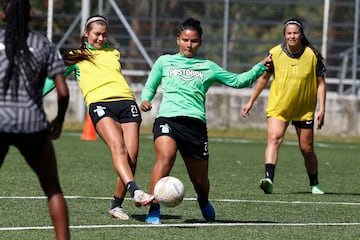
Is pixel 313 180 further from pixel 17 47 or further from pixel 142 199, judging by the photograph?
pixel 17 47

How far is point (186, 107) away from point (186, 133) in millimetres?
251

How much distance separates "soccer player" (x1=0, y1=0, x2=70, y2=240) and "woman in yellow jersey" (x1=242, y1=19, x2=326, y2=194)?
20.5 ft

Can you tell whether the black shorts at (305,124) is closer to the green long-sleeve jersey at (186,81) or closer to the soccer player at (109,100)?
the green long-sleeve jersey at (186,81)

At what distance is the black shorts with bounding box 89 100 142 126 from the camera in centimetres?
1060

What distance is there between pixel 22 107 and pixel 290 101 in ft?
22.4

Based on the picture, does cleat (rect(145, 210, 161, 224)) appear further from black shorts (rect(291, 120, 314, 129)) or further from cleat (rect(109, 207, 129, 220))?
black shorts (rect(291, 120, 314, 129))

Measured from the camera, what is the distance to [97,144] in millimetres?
21406

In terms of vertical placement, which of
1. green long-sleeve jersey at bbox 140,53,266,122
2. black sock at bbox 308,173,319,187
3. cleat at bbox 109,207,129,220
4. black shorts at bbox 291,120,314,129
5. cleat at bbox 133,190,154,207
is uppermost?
green long-sleeve jersey at bbox 140,53,266,122

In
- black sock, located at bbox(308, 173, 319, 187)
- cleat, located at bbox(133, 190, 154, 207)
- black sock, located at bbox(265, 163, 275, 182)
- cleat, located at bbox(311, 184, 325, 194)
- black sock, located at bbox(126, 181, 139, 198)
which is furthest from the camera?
black sock, located at bbox(308, 173, 319, 187)

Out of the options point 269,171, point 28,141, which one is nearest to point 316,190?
point 269,171

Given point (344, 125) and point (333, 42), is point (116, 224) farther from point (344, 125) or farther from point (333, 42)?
point (333, 42)

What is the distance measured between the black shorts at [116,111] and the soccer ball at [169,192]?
3.68ft

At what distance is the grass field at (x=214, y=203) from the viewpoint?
31.5 ft

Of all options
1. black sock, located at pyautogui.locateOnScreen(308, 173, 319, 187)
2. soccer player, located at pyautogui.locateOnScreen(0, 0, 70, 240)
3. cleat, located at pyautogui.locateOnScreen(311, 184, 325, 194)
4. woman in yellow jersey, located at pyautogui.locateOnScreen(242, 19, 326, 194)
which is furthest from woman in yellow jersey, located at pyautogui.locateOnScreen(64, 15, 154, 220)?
black sock, located at pyautogui.locateOnScreen(308, 173, 319, 187)
